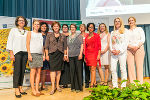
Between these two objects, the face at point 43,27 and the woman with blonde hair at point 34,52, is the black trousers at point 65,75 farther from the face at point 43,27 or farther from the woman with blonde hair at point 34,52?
the face at point 43,27

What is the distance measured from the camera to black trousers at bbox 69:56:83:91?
101 inches

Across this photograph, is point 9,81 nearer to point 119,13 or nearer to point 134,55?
point 134,55

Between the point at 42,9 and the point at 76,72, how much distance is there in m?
2.55

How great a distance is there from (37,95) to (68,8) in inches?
121

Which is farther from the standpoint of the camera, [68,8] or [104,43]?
[68,8]

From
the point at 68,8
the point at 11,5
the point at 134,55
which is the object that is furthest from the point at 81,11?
the point at 134,55

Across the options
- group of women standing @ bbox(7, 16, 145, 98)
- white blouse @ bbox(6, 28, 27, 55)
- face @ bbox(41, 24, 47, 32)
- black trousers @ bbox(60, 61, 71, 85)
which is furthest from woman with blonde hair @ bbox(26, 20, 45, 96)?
black trousers @ bbox(60, 61, 71, 85)

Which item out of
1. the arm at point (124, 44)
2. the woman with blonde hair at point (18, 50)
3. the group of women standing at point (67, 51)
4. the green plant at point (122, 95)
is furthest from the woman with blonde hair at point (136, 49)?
the woman with blonde hair at point (18, 50)

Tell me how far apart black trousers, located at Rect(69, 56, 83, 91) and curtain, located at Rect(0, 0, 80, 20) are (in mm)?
2177

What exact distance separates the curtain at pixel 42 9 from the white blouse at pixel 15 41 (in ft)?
5.79

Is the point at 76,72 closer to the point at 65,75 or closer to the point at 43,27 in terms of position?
the point at 65,75

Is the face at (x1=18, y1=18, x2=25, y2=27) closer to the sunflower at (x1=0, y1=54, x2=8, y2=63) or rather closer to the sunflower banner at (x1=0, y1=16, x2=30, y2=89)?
the sunflower banner at (x1=0, y1=16, x2=30, y2=89)

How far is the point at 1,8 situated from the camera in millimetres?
3641

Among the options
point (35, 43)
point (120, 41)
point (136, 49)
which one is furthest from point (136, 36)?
point (35, 43)
